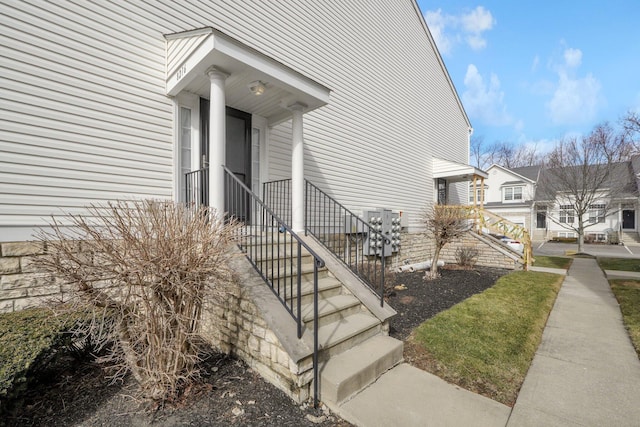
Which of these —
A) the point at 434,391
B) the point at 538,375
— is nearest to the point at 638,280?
the point at 538,375

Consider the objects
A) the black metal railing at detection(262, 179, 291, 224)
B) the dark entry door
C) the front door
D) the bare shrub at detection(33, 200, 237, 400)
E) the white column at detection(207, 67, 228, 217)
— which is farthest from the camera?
the front door

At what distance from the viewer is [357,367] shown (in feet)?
9.25

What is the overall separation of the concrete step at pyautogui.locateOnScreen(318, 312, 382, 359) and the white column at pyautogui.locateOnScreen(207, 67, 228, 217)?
6.77 ft

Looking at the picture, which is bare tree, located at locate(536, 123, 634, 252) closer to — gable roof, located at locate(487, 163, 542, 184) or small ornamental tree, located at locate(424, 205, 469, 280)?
gable roof, located at locate(487, 163, 542, 184)

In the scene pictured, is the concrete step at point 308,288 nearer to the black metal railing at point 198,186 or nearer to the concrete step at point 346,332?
the concrete step at point 346,332

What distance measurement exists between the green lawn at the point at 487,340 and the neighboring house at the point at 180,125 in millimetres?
684

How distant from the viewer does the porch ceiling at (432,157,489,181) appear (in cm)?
1109

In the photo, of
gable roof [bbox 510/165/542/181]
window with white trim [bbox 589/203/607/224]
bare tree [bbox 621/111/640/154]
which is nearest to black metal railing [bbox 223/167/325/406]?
bare tree [bbox 621/111/640/154]

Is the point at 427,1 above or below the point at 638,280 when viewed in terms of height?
above

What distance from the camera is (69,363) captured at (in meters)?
3.12

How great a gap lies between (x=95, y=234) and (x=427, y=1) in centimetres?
1405

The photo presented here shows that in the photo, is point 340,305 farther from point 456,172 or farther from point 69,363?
point 456,172

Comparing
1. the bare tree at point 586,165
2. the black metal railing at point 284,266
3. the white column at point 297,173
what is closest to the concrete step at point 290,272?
the black metal railing at point 284,266

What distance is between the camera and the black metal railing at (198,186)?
14.4 feet
